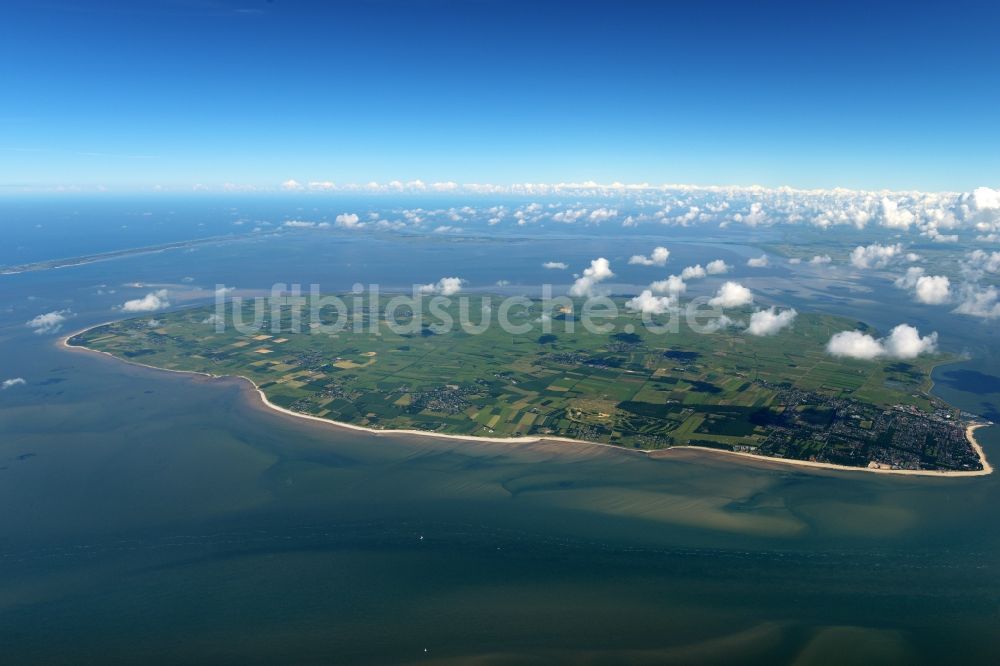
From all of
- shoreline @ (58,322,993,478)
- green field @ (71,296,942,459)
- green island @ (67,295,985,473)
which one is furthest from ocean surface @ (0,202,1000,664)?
green field @ (71,296,942,459)

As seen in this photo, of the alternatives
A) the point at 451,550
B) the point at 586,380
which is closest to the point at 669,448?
the point at 586,380

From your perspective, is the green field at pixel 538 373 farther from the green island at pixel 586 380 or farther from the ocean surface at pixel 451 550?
the ocean surface at pixel 451 550

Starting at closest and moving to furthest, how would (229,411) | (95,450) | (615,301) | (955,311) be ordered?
(95,450) < (229,411) < (955,311) < (615,301)

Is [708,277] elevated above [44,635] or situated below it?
above

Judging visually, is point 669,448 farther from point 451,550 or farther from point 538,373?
point 538,373

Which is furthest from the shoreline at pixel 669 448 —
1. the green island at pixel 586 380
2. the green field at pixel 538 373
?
the green field at pixel 538 373

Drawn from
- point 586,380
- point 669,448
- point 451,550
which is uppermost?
point 586,380

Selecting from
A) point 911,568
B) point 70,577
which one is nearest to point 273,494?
point 70,577

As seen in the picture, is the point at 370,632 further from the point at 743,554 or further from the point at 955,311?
the point at 955,311
